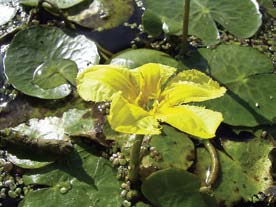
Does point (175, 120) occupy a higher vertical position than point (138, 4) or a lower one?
higher

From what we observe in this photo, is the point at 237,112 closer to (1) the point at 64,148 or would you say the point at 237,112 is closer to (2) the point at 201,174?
(2) the point at 201,174

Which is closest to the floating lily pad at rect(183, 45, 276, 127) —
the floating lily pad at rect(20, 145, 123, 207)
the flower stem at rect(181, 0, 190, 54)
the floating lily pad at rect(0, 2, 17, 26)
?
the flower stem at rect(181, 0, 190, 54)

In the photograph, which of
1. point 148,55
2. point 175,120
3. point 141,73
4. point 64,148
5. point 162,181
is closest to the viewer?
point 175,120

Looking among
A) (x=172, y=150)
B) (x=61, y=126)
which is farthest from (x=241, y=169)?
(x=61, y=126)

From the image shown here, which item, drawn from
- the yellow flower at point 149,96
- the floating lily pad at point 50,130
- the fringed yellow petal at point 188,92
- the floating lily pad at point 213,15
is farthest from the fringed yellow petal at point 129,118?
the floating lily pad at point 213,15

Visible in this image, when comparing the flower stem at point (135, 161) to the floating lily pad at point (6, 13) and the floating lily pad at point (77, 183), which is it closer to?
the floating lily pad at point (77, 183)

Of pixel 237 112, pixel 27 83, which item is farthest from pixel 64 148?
pixel 237 112

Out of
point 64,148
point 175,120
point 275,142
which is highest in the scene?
point 175,120
